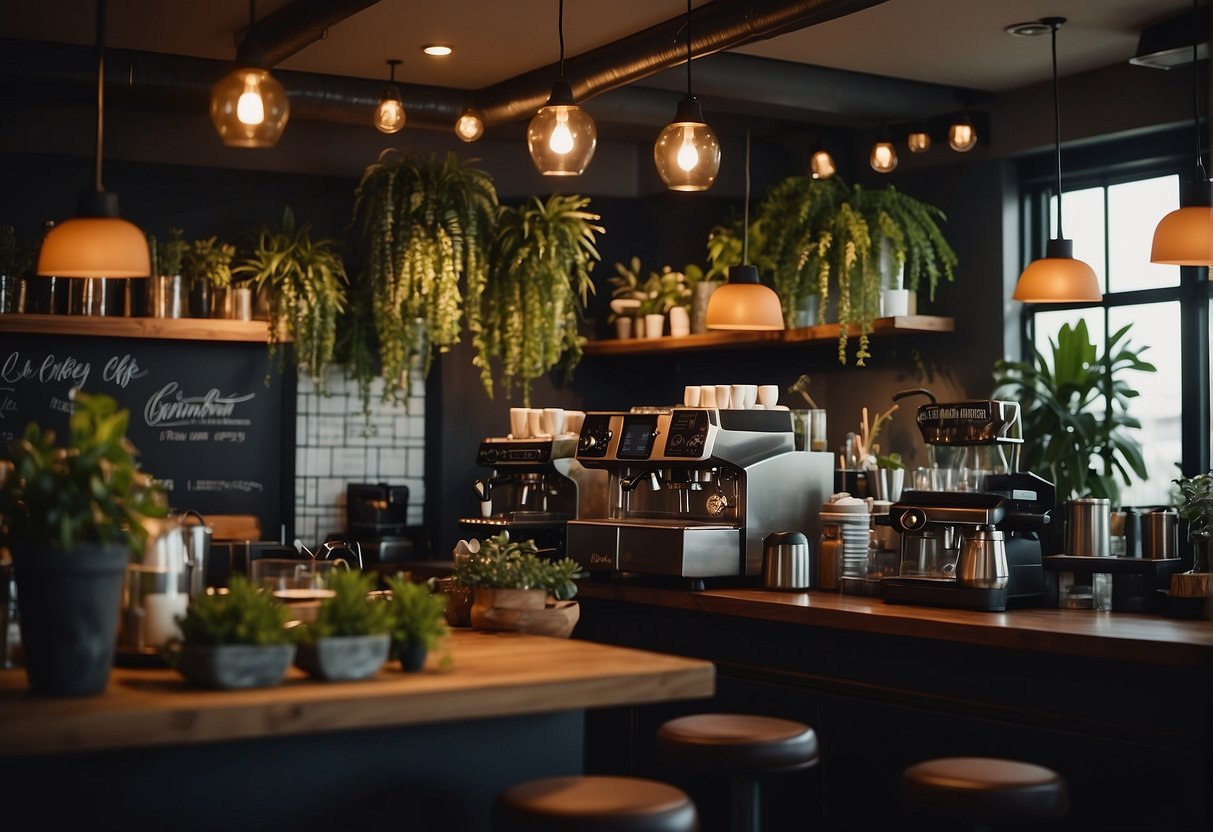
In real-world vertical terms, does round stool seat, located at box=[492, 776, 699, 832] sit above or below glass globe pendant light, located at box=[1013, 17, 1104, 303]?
below

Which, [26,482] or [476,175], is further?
[476,175]

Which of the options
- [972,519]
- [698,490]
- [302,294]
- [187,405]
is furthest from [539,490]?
[972,519]

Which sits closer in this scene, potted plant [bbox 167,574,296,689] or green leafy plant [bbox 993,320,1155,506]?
potted plant [bbox 167,574,296,689]

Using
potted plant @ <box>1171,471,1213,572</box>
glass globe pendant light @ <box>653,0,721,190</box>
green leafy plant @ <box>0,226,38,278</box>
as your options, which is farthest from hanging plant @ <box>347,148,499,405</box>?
potted plant @ <box>1171,471,1213,572</box>

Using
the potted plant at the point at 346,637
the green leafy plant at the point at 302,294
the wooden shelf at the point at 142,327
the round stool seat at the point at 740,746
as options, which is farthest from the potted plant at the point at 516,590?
the wooden shelf at the point at 142,327

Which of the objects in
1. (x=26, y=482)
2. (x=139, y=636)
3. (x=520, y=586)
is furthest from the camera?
(x=520, y=586)

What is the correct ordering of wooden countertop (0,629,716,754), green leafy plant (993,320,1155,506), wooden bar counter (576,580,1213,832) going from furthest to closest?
green leafy plant (993,320,1155,506), wooden bar counter (576,580,1213,832), wooden countertop (0,629,716,754)

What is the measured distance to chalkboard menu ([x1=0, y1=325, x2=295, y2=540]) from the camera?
6.30m

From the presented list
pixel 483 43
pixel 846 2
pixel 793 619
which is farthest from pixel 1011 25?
pixel 793 619

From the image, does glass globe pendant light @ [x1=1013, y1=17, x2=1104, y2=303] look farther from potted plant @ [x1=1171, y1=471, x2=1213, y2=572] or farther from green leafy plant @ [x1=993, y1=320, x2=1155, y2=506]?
green leafy plant @ [x1=993, y1=320, x2=1155, y2=506]

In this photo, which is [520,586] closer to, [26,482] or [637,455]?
[26,482]

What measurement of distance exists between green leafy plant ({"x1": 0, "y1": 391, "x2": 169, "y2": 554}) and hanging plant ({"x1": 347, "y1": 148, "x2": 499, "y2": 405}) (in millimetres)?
4072

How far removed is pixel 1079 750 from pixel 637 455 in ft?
6.57

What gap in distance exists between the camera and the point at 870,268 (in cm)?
604
